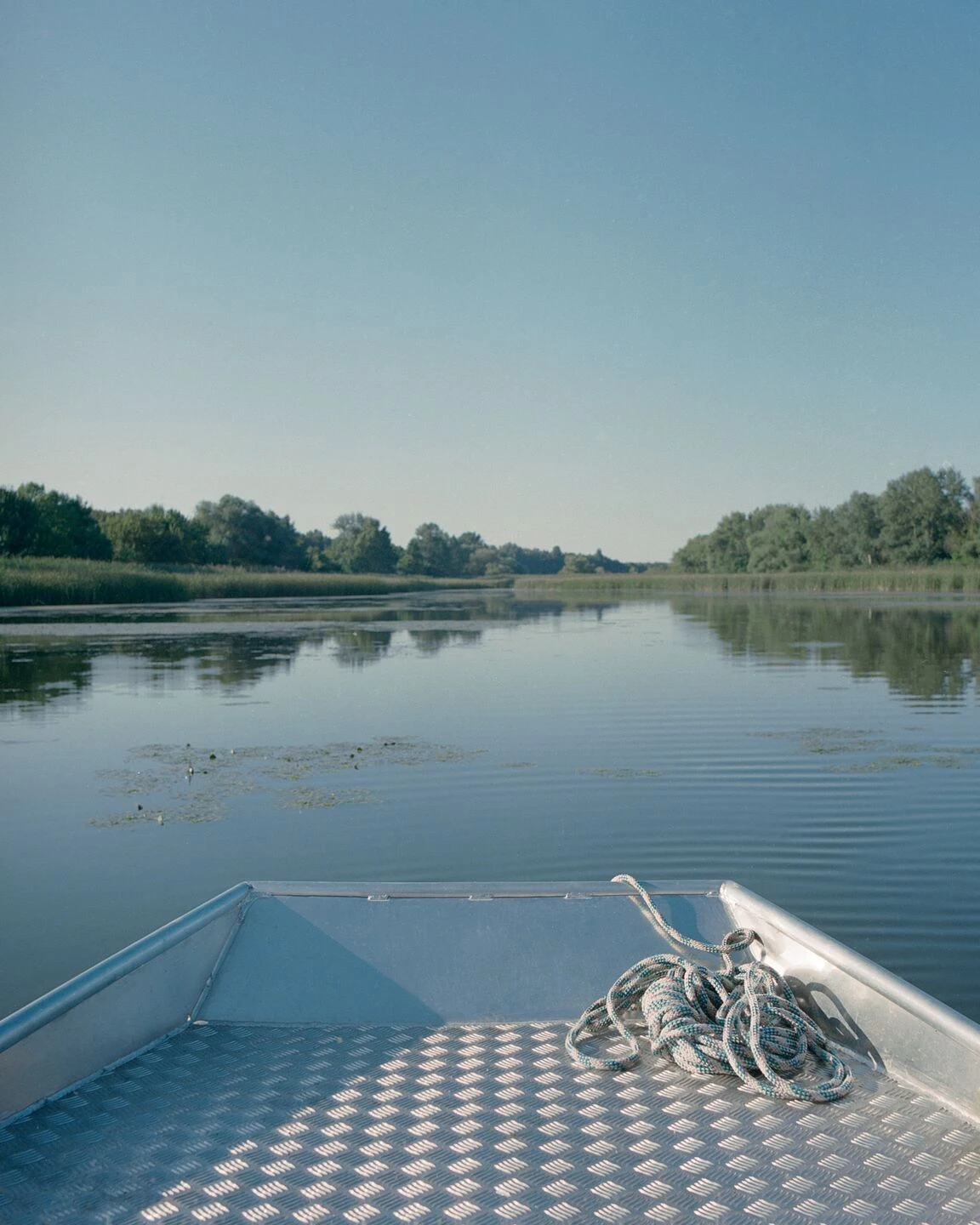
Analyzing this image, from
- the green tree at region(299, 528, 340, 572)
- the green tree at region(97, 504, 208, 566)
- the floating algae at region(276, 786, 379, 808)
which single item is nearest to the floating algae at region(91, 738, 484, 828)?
the floating algae at region(276, 786, 379, 808)

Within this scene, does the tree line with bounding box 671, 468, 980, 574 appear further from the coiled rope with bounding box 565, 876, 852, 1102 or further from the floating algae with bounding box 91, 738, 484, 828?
the coiled rope with bounding box 565, 876, 852, 1102

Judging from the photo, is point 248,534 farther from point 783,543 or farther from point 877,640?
point 877,640

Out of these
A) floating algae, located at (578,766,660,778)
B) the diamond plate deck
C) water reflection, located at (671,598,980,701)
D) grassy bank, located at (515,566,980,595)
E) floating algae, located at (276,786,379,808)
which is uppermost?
grassy bank, located at (515,566,980,595)

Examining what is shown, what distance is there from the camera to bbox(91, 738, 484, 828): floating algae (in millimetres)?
6859


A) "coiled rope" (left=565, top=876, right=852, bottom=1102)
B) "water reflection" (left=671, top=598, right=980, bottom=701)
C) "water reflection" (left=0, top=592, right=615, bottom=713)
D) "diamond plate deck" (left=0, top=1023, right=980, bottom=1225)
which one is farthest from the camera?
"water reflection" (left=0, top=592, right=615, bottom=713)

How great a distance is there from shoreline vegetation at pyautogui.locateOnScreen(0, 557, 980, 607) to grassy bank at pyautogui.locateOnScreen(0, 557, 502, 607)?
0.03 metres

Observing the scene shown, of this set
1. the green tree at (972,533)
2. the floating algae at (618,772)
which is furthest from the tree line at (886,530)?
the floating algae at (618,772)

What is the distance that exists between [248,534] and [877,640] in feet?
226

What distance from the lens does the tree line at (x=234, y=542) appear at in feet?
166

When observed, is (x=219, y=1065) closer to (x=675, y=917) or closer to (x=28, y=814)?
(x=675, y=917)

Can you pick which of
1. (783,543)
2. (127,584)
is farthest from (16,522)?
(783,543)

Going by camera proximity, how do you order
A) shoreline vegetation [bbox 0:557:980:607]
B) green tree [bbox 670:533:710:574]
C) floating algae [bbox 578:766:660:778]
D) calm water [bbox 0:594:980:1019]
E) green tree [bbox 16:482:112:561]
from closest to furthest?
calm water [bbox 0:594:980:1019] → floating algae [bbox 578:766:660:778] → shoreline vegetation [bbox 0:557:980:607] → green tree [bbox 16:482:112:561] → green tree [bbox 670:533:710:574]

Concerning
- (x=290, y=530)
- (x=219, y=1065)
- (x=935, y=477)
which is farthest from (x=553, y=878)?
(x=290, y=530)

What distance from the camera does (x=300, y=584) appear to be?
5028cm
